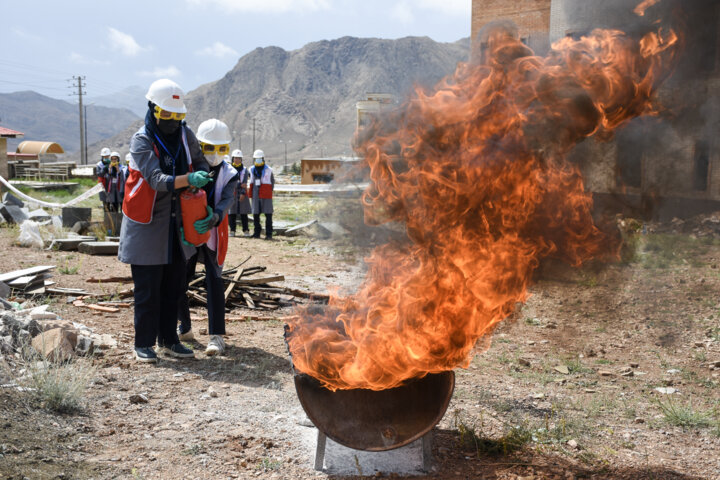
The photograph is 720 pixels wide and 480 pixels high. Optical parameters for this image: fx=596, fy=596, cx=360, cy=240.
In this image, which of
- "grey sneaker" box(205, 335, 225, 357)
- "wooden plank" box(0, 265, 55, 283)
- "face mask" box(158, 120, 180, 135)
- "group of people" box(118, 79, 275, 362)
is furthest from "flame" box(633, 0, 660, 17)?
"wooden plank" box(0, 265, 55, 283)

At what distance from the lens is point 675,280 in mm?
9414

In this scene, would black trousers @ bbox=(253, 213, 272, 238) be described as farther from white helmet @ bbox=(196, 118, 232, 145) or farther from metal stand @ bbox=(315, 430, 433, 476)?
metal stand @ bbox=(315, 430, 433, 476)

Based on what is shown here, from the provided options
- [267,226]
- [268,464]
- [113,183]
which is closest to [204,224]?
[268,464]

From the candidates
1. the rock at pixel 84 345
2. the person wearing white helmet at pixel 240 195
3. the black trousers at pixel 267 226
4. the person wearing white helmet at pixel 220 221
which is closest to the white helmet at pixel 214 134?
the person wearing white helmet at pixel 220 221

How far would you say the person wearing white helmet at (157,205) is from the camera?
203 inches

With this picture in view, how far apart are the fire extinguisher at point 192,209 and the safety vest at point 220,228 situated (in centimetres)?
35

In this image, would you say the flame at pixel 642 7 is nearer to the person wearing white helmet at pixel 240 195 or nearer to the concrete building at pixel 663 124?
the concrete building at pixel 663 124

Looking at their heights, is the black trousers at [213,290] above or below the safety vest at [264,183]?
below

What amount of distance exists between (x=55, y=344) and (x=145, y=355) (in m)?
0.74

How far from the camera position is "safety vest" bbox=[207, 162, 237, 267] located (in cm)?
570

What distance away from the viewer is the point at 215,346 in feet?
18.9

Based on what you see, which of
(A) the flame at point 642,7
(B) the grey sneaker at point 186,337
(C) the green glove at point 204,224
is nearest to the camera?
(A) the flame at point 642,7

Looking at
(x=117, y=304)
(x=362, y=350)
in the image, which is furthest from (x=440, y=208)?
(x=117, y=304)

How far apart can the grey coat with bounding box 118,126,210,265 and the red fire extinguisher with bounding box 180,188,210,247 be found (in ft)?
0.42
